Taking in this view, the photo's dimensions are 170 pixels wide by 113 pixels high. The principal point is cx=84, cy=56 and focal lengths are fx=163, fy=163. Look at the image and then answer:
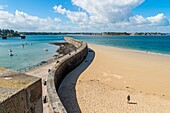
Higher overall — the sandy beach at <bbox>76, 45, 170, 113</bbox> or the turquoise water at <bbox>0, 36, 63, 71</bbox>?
the sandy beach at <bbox>76, 45, 170, 113</bbox>

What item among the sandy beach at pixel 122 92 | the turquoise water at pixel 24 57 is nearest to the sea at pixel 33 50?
the turquoise water at pixel 24 57

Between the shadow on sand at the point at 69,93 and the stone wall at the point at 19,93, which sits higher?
the stone wall at the point at 19,93

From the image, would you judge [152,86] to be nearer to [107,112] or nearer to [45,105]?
[107,112]

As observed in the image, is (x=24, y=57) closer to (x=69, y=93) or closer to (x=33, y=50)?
(x=33, y=50)

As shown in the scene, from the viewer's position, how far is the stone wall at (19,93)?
1.58 m

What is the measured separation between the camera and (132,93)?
11617 mm

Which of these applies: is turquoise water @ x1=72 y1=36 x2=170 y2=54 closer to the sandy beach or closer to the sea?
the sea

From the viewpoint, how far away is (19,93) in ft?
5.57

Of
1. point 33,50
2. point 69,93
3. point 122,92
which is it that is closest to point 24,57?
point 33,50

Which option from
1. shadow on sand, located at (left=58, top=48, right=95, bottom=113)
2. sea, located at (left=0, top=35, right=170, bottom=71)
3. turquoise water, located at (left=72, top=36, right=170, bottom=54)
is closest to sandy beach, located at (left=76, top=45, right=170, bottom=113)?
shadow on sand, located at (left=58, top=48, right=95, bottom=113)

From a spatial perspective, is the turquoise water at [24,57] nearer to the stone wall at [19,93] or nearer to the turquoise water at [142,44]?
the stone wall at [19,93]

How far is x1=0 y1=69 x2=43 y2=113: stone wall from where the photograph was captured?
62.3 inches

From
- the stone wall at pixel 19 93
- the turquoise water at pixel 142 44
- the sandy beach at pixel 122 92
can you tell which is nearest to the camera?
the stone wall at pixel 19 93

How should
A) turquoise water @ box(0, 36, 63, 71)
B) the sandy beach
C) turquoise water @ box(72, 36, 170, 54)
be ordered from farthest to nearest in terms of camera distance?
turquoise water @ box(72, 36, 170, 54), turquoise water @ box(0, 36, 63, 71), the sandy beach
